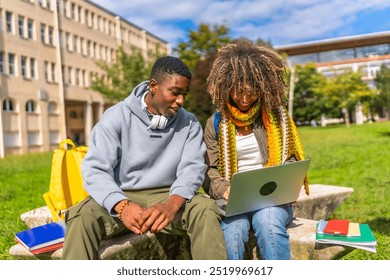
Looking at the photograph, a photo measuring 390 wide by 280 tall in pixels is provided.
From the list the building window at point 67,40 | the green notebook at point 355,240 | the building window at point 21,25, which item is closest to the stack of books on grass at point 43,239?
the green notebook at point 355,240

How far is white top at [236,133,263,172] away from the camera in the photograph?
7.83ft

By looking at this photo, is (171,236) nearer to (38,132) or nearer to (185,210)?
(185,210)

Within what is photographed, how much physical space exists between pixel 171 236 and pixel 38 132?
16217mm

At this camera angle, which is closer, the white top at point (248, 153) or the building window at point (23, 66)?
the white top at point (248, 153)

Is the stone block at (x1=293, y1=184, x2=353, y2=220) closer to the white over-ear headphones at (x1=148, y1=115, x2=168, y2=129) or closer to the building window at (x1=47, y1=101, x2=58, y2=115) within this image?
the white over-ear headphones at (x1=148, y1=115, x2=168, y2=129)

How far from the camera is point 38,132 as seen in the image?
692 inches

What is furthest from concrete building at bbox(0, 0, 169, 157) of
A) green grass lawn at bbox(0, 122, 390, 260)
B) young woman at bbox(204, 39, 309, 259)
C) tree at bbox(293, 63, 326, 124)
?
tree at bbox(293, 63, 326, 124)

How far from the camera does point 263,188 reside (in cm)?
210

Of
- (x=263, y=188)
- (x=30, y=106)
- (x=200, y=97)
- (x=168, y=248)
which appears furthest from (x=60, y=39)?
(x=263, y=188)

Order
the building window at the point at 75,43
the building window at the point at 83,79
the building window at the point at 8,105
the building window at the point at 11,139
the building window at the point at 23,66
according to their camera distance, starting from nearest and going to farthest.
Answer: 1. the building window at the point at 11,139
2. the building window at the point at 75,43
3. the building window at the point at 8,105
4. the building window at the point at 23,66
5. the building window at the point at 83,79

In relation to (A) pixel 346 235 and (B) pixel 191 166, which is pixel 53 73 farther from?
(A) pixel 346 235

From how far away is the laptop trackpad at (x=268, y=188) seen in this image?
2094 millimetres

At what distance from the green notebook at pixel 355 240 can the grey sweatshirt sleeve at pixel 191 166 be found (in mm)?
587

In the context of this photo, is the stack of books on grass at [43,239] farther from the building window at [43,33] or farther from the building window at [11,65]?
the building window at [11,65]
